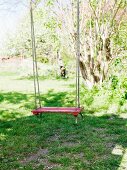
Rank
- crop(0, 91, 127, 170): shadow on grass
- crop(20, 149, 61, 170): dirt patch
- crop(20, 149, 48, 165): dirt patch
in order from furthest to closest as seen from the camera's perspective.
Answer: crop(20, 149, 48, 165): dirt patch, crop(0, 91, 127, 170): shadow on grass, crop(20, 149, 61, 170): dirt patch

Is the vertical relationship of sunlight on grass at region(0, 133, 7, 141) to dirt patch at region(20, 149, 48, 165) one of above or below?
above

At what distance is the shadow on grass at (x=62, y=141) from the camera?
21.4ft

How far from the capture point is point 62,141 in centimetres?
795

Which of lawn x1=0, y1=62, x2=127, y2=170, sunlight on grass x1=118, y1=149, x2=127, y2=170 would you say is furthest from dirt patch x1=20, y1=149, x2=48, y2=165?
sunlight on grass x1=118, y1=149, x2=127, y2=170

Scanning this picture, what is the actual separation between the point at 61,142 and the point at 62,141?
65 millimetres

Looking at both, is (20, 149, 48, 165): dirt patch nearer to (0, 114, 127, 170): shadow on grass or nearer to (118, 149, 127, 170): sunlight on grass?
(0, 114, 127, 170): shadow on grass

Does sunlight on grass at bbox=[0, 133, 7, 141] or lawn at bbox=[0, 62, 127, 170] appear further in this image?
sunlight on grass at bbox=[0, 133, 7, 141]

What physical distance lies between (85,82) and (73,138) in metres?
7.37

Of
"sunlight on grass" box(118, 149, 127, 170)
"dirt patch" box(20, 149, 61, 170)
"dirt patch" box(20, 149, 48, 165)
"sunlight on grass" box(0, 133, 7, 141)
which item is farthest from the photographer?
"sunlight on grass" box(0, 133, 7, 141)

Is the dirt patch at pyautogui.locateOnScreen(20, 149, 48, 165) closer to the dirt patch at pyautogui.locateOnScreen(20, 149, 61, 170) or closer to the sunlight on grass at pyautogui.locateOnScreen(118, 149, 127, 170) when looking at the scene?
the dirt patch at pyautogui.locateOnScreen(20, 149, 61, 170)

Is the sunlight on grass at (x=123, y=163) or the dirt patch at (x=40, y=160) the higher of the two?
the sunlight on grass at (x=123, y=163)

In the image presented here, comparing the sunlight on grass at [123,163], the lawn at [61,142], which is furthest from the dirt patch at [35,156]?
the sunlight on grass at [123,163]

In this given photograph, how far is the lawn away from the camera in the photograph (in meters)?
6.47

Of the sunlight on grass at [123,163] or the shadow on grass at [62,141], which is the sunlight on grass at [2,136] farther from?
the sunlight on grass at [123,163]
